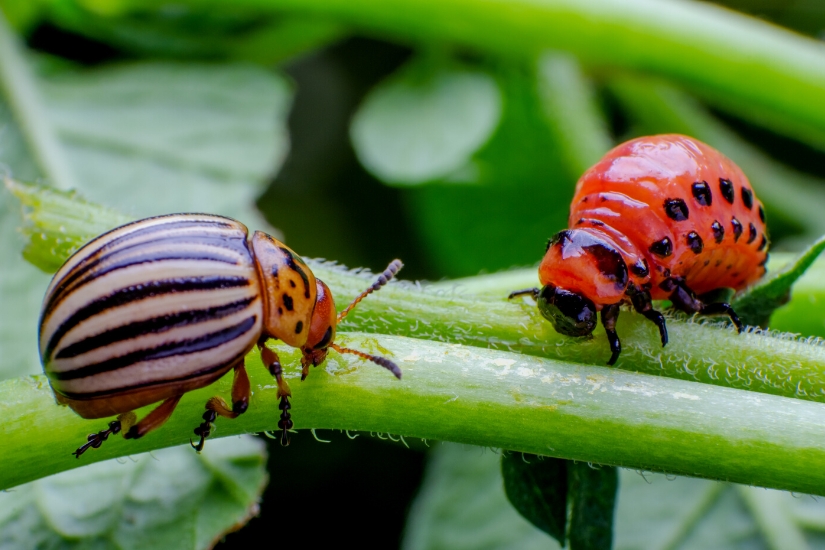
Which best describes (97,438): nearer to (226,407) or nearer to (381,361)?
(226,407)

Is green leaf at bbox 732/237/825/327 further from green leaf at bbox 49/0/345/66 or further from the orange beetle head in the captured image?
green leaf at bbox 49/0/345/66

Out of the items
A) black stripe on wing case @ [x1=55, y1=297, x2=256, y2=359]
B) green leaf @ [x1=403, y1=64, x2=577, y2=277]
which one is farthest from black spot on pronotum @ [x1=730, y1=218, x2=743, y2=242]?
green leaf @ [x1=403, y1=64, x2=577, y2=277]

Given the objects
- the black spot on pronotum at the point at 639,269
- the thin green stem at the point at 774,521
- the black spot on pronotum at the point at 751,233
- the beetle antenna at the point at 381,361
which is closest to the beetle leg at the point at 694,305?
the black spot on pronotum at the point at 639,269

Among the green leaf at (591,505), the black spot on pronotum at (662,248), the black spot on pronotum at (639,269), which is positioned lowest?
the green leaf at (591,505)

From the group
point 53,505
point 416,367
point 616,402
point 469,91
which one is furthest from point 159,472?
point 469,91

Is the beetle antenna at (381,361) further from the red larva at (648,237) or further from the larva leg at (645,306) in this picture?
the larva leg at (645,306)

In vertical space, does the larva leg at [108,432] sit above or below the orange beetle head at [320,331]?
below
